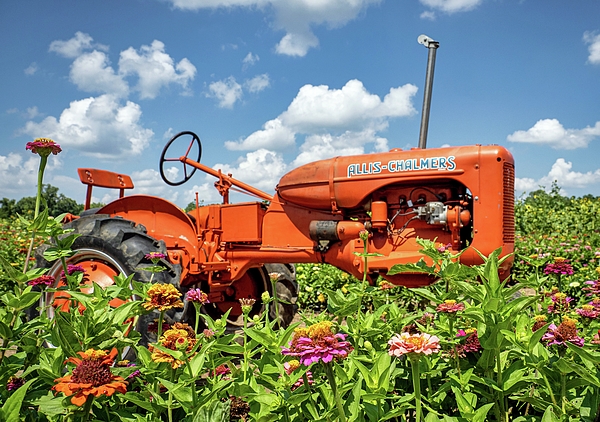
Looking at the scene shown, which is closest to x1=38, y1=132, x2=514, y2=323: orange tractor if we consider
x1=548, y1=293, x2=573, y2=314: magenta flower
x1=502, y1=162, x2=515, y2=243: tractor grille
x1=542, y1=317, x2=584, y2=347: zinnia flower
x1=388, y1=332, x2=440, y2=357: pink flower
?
x1=502, y1=162, x2=515, y2=243: tractor grille

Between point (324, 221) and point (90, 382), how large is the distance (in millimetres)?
2942

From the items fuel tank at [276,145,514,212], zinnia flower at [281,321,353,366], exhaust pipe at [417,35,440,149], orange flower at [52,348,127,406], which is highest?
exhaust pipe at [417,35,440,149]

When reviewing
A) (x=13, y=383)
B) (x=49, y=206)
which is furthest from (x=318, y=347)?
(x=49, y=206)

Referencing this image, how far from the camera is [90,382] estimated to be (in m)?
1.23

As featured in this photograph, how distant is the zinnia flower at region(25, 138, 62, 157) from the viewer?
2047 millimetres

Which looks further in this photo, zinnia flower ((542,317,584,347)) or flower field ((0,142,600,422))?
zinnia flower ((542,317,584,347))

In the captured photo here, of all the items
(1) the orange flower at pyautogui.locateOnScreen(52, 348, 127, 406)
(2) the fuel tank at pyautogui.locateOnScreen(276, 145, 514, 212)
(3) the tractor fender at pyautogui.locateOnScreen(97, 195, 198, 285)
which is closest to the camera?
(1) the orange flower at pyautogui.locateOnScreen(52, 348, 127, 406)

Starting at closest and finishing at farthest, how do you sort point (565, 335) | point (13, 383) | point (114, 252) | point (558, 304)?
point (565, 335)
point (13, 383)
point (558, 304)
point (114, 252)

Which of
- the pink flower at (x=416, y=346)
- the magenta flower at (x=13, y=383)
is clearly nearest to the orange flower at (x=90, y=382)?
the magenta flower at (x=13, y=383)

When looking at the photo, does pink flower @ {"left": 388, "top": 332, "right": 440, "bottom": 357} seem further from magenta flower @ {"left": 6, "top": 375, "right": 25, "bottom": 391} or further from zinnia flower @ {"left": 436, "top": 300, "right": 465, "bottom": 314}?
magenta flower @ {"left": 6, "top": 375, "right": 25, "bottom": 391}

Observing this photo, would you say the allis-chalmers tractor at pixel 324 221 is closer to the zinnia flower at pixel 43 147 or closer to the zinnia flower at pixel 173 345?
the zinnia flower at pixel 43 147

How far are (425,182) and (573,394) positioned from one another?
7.43 feet

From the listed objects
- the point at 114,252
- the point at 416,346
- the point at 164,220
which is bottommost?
the point at 416,346

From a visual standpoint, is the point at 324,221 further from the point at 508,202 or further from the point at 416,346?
the point at 416,346
